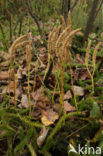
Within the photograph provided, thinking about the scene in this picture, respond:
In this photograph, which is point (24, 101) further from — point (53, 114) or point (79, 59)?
point (79, 59)

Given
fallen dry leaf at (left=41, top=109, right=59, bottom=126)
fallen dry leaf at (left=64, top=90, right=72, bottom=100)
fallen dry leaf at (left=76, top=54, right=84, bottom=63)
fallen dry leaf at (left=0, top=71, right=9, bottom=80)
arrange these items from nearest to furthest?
fallen dry leaf at (left=41, top=109, right=59, bottom=126), fallen dry leaf at (left=64, top=90, right=72, bottom=100), fallen dry leaf at (left=0, top=71, right=9, bottom=80), fallen dry leaf at (left=76, top=54, right=84, bottom=63)

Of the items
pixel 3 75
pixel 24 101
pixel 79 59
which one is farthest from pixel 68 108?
pixel 79 59

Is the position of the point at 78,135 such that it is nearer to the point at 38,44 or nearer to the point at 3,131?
the point at 3,131

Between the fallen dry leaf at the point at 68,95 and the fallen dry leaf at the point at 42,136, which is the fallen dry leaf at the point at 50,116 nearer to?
the fallen dry leaf at the point at 42,136

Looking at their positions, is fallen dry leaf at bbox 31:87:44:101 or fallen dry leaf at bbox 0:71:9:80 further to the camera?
fallen dry leaf at bbox 0:71:9:80

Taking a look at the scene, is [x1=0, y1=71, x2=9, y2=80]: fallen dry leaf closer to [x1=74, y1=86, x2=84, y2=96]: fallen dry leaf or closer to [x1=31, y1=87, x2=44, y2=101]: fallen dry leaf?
[x1=31, y1=87, x2=44, y2=101]: fallen dry leaf

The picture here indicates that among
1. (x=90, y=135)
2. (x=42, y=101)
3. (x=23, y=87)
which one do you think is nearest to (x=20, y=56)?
(x=23, y=87)

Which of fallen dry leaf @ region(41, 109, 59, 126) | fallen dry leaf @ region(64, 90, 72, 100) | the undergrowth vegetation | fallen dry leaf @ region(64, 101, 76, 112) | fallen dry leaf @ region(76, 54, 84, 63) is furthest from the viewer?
fallen dry leaf @ region(76, 54, 84, 63)

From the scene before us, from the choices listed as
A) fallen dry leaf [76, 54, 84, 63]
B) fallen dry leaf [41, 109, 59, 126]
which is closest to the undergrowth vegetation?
fallen dry leaf [41, 109, 59, 126]

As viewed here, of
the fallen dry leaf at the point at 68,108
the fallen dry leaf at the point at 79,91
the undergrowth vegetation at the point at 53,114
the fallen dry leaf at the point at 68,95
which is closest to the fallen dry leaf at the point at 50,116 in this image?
the undergrowth vegetation at the point at 53,114

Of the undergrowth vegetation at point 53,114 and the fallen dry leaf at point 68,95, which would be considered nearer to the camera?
the undergrowth vegetation at point 53,114

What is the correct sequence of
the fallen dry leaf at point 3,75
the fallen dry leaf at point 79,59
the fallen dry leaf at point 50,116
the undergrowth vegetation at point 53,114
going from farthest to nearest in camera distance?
the fallen dry leaf at point 79,59
the fallen dry leaf at point 3,75
the fallen dry leaf at point 50,116
the undergrowth vegetation at point 53,114

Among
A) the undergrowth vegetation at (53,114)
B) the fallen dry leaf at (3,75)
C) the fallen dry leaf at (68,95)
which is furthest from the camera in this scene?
the fallen dry leaf at (3,75)
